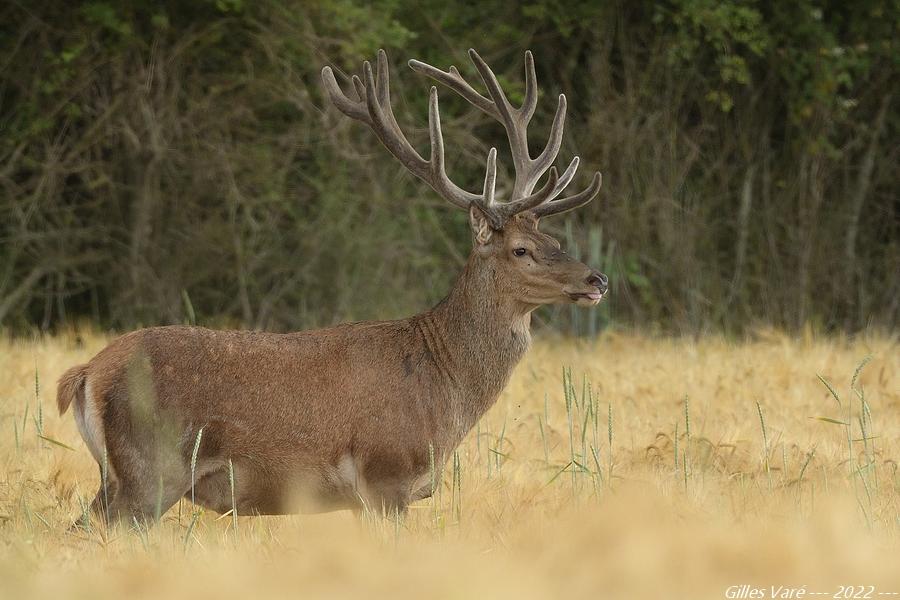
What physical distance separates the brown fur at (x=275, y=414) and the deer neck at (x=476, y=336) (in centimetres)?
2

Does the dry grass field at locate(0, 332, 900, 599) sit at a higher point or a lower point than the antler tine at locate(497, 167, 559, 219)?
lower

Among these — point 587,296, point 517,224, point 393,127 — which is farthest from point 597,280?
point 393,127

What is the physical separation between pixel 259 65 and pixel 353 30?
1.27 metres

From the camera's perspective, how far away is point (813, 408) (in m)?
7.93

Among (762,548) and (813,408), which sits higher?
(762,548)

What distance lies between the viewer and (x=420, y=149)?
14219mm

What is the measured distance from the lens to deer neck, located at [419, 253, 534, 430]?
580 centimetres

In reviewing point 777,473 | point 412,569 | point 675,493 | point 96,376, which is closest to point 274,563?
point 412,569

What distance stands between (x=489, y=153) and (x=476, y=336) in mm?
756

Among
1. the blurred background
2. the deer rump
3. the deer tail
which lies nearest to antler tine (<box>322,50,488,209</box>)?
the deer rump

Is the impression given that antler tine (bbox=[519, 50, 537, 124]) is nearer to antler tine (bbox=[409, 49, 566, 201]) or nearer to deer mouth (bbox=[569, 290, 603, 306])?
antler tine (bbox=[409, 49, 566, 201])

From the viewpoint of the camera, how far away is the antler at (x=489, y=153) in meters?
6.08

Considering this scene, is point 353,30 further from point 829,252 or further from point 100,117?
point 829,252

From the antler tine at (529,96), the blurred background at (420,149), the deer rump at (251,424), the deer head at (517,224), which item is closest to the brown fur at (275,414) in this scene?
the deer rump at (251,424)
